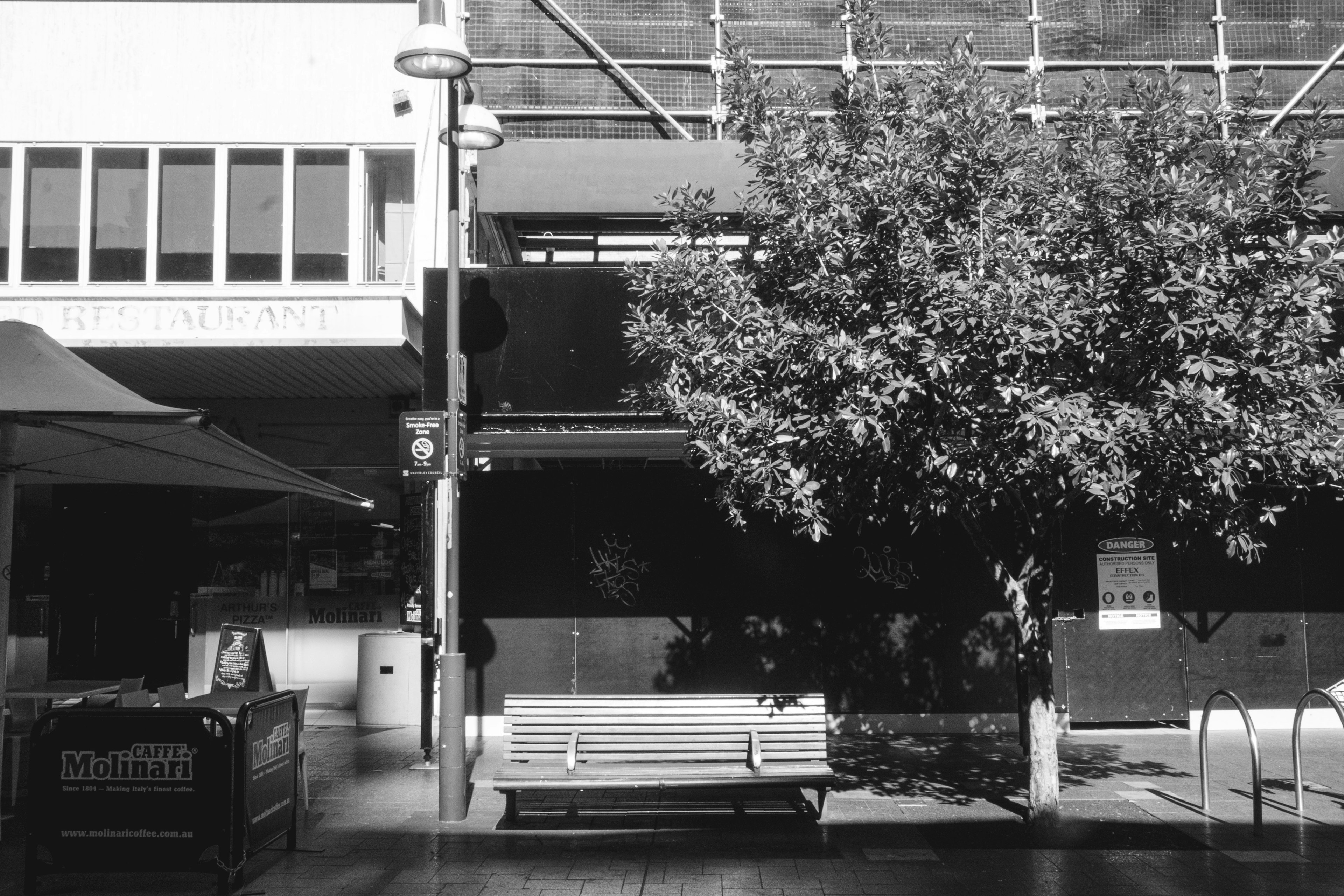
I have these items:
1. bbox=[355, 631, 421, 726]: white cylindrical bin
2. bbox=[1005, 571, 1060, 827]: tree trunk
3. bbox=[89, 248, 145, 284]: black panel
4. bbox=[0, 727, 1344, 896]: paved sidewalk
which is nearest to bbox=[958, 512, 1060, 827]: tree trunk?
bbox=[1005, 571, 1060, 827]: tree trunk

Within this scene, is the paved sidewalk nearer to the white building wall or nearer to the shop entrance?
the shop entrance

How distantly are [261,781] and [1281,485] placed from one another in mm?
7103

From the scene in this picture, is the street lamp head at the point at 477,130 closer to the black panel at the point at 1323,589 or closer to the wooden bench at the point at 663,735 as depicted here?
the wooden bench at the point at 663,735

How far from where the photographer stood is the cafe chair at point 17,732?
889 cm

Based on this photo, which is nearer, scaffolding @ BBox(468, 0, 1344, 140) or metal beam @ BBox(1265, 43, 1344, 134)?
metal beam @ BBox(1265, 43, 1344, 134)

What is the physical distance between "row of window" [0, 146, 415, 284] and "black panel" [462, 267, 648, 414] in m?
2.30

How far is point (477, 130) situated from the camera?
10414 millimetres

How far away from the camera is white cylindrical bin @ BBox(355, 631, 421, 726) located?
13.3m

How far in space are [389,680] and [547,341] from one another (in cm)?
464

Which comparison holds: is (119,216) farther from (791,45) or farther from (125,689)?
(791,45)

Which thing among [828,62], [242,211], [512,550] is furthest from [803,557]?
[242,211]

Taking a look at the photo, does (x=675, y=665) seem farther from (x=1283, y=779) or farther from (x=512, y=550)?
(x=1283, y=779)

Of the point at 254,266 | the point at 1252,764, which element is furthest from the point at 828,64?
the point at 1252,764

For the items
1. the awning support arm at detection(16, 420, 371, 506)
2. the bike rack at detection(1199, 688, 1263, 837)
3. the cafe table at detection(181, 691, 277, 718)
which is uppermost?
the awning support arm at detection(16, 420, 371, 506)
